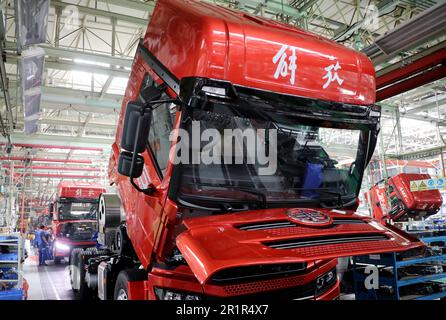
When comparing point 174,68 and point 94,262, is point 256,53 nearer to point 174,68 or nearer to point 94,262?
point 174,68

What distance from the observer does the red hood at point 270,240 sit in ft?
6.34

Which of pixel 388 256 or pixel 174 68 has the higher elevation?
pixel 174 68

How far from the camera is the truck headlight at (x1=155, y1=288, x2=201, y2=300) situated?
2.45 metres

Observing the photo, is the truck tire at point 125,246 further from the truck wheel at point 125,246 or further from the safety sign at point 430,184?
the safety sign at point 430,184

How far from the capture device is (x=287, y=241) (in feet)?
7.25

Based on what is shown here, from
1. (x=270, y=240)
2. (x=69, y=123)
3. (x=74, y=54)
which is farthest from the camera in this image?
(x=69, y=123)

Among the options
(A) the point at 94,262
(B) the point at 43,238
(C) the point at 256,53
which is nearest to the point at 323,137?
(C) the point at 256,53

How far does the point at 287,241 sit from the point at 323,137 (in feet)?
4.70

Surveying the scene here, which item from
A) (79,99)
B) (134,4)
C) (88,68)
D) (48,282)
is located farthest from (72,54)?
(48,282)

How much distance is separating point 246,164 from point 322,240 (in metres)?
0.92

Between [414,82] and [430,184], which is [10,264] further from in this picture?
[430,184]

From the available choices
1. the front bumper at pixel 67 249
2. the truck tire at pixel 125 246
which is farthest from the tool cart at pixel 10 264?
the front bumper at pixel 67 249

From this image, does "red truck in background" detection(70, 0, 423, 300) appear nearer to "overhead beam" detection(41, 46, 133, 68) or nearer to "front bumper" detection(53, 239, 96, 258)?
"overhead beam" detection(41, 46, 133, 68)

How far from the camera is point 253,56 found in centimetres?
268
